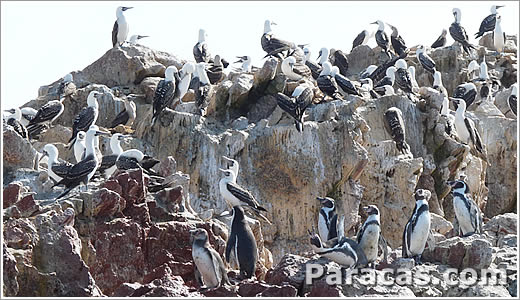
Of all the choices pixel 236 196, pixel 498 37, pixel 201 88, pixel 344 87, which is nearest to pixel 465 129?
pixel 344 87

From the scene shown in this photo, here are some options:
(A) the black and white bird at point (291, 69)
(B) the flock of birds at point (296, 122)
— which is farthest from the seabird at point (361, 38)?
(A) the black and white bird at point (291, 69)

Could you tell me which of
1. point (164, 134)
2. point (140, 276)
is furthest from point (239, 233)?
point (164, 134)

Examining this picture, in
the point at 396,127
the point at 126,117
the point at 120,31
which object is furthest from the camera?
the point at 120,31

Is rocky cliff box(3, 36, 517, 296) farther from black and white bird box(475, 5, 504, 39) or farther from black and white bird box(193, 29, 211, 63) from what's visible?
black and white bird box(475, 5, 504, 39)

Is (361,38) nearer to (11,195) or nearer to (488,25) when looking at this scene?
(488,25)

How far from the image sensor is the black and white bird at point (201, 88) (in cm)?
2564

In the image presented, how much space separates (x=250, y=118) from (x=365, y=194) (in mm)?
2905

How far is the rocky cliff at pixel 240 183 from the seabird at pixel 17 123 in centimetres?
67

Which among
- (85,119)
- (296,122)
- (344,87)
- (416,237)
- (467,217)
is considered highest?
(344,87)

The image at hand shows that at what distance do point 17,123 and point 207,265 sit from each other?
28.7 ft

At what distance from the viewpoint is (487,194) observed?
1172 inches

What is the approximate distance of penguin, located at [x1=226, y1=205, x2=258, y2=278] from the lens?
17.0m

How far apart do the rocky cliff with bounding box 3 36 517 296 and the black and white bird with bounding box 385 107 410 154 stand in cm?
19

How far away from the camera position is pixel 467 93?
3055cm
